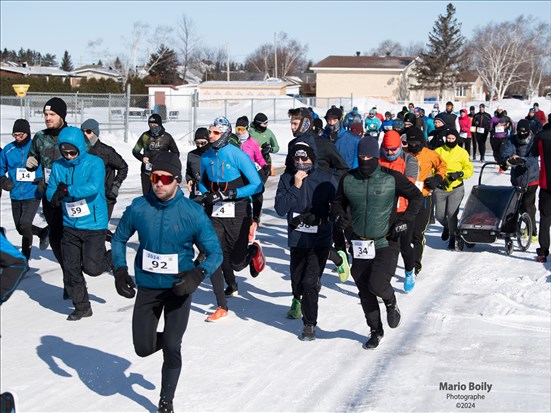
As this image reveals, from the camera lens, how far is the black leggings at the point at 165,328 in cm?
584

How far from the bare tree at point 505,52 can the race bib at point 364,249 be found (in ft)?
292

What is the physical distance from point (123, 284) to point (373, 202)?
2576 millimetres

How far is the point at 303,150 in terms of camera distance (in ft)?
26.1

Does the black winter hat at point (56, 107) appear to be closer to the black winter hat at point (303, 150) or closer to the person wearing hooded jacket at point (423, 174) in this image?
the black winter hat at point (303, 150)

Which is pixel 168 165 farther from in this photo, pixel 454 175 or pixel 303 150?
pixel 454 175

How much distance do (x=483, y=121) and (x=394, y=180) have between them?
2156 centimetres

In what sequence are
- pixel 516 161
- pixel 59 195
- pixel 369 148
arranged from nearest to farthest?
pixel 369 148
pixel 59 195
pixel 516 161

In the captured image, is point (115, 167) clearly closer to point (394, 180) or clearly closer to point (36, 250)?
point (36, 250)

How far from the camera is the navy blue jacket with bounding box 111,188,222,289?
5.81 meters

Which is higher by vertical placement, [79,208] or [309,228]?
[79,208]

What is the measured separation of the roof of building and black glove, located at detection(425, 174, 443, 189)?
251 feet

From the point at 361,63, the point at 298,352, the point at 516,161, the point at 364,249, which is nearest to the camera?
the point at 364,249

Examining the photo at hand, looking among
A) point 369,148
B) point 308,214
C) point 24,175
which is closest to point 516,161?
point 308,214

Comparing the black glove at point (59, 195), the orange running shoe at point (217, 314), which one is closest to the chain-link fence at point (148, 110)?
the orange running shoe at point (217, 314)
